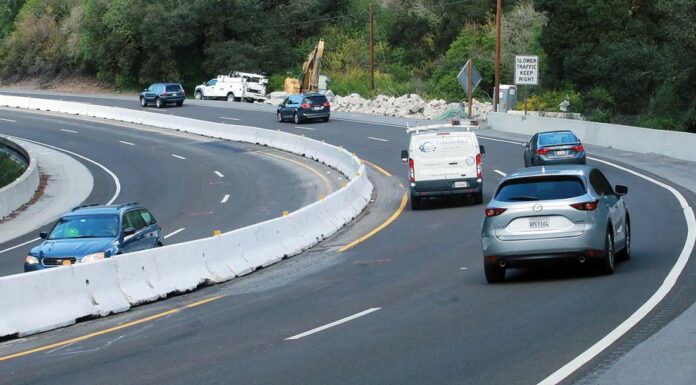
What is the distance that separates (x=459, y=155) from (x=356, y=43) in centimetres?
6816

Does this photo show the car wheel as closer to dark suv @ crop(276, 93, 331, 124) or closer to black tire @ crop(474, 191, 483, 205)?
black tire @ crop(474, 191, 483, 205)

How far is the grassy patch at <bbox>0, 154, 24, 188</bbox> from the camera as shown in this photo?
47.1 m

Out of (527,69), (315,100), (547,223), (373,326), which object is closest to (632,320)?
(373,326)

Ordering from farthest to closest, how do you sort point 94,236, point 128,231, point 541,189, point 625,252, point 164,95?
point 164,95 < point 128,231 < point 94,236 < point 625,252 < point 541,189

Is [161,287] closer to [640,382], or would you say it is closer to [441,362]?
[441,362]

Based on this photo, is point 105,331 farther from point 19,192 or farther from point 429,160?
point 19,192

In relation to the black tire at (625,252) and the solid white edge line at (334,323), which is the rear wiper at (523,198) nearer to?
the black tire at (625,252)

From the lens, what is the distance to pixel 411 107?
6481 cm

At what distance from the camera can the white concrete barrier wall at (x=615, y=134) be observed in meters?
39.1

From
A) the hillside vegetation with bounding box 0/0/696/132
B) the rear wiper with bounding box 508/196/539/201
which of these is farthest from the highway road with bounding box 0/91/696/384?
the hillside vegetation with bounding box 0/0/696/132

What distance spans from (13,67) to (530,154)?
286ft

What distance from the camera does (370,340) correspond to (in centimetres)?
1181

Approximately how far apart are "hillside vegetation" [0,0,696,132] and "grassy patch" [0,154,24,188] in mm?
30400

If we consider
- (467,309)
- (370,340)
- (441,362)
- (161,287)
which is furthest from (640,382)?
(161,287)
